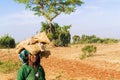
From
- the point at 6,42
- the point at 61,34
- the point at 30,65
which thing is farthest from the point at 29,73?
the point at 61,34

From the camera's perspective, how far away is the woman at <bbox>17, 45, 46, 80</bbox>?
5.57m

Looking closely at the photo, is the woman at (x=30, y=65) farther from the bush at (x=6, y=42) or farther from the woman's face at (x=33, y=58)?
the bush at (x=6, y=42)

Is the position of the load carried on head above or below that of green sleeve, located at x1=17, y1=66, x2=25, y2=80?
above

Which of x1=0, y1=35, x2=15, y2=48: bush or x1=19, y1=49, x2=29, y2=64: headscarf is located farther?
x1=0, y1=35, x2=15, y2=48: bush

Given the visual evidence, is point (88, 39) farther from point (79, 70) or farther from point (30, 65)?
point (30, 65)

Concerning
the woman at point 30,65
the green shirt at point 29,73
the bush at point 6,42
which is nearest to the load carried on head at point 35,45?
the woman at point 30,65

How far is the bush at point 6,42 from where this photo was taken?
2939 centimetres

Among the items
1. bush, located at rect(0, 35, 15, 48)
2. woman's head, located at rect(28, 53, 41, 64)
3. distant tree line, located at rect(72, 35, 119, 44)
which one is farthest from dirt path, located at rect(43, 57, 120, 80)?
distant tree line, located at rect(72, 35, 119, 44)

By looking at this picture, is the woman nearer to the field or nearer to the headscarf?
the headscarf

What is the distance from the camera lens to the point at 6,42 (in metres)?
30.2

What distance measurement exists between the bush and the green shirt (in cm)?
2354

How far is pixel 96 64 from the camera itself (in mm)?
17688

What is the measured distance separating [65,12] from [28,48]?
1191 inches

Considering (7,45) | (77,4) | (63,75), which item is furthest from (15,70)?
(77,4)
